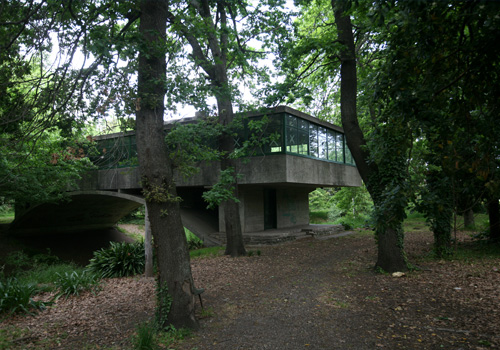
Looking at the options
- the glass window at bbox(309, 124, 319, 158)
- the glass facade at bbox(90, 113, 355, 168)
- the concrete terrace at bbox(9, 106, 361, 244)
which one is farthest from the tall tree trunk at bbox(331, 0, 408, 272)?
the glass window at bbox(309, 124, 319, 158)

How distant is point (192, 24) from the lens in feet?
23.1

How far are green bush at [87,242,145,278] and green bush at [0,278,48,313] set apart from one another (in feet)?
12.7

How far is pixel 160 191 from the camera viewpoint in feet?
18.7

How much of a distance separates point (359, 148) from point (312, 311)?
14.8 feet

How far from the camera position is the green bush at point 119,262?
11.3 metres

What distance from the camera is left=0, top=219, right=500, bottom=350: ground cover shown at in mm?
5121

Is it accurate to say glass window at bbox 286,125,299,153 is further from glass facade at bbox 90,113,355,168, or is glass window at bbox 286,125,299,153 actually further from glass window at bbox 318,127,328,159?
glass window at bbox 318,127,328,159

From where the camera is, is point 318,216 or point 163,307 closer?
point 163,307

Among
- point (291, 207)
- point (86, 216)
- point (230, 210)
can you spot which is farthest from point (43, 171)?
point (291, 207)

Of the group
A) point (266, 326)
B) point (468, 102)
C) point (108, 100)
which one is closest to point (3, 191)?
point (108, 100)

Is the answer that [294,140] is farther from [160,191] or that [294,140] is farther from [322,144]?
[160,191]

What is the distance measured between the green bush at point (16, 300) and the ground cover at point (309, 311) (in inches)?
10.8

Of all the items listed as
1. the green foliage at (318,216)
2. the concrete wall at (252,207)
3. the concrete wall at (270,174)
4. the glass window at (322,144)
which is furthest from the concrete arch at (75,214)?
the green foliage at (318,216)

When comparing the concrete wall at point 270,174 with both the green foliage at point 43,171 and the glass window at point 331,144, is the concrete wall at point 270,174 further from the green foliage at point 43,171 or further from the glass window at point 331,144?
Result: the green foliage at point 43,171
